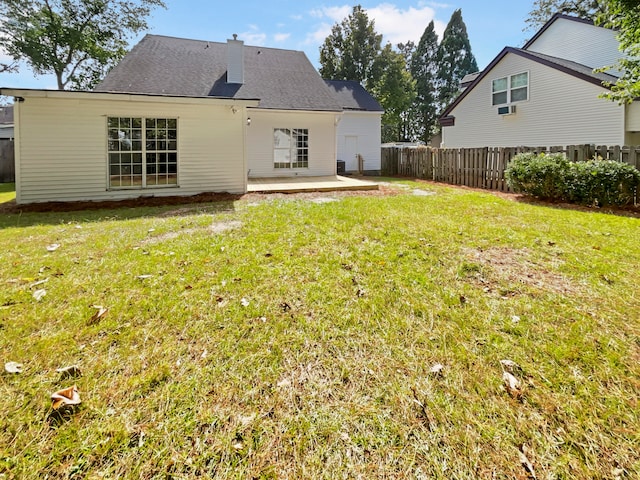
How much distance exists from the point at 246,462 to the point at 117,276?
2.74 meters

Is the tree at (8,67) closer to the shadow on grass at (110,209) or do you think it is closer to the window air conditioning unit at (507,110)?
the shadow on grass at (110,209)

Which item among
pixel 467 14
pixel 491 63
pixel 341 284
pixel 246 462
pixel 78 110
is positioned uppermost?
pixel 467 14

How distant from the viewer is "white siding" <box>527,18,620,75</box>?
636 inches

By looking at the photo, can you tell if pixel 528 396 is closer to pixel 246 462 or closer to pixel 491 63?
pixel 246 462

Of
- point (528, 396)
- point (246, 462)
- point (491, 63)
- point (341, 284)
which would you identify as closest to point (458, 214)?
point (341, 284)

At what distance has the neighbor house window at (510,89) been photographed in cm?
1650

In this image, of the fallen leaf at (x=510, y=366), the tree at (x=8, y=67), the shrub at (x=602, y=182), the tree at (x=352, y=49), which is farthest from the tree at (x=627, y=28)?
the tree at (x=8, y=67)

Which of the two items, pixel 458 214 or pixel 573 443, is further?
pixel 458 214

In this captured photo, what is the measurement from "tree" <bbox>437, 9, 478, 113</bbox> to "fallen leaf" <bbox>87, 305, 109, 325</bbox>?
47.8 metres

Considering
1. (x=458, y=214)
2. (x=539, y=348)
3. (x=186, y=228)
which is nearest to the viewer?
(x=539, y=348)

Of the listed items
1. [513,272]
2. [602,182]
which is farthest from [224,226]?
[602,182]

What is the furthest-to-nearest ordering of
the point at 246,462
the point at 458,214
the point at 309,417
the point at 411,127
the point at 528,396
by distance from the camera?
the point at 411,127
the point at 458,214
the point at 528,396
the point at 309,417
the point at 246,462

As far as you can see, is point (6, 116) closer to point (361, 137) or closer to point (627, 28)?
point (361, 137)

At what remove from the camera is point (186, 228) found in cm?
588
